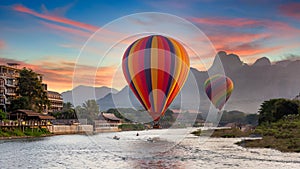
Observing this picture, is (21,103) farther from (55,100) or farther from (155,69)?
(155,69)

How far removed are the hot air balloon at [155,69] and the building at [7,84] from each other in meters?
71.1

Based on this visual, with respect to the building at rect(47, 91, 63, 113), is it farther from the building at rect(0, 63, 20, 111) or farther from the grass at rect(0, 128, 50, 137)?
the grass at rect(0, 128, 50, 137)

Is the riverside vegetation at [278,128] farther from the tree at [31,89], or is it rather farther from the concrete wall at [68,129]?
the tree at [31,89]

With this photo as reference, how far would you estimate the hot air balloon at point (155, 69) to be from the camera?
36.3 m

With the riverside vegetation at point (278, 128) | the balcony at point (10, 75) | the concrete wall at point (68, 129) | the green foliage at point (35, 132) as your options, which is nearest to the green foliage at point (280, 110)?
the riverside vegetation at point (278, 128)

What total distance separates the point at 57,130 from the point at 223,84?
41.3m

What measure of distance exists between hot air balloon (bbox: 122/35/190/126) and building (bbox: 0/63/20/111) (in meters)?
71.1

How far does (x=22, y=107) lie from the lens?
97188mm

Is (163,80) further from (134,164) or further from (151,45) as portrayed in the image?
(134,164)

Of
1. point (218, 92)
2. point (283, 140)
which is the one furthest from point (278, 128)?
point (218, 92)

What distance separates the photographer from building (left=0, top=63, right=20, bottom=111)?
A: 334 ft

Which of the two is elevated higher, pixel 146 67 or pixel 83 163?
pixel 146 67

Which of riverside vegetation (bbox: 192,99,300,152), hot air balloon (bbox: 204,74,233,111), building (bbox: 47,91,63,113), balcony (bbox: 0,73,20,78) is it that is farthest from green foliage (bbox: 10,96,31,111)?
riverside vegetation (bbox: 192,99,300,152)

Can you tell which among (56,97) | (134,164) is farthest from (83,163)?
(56,97)
